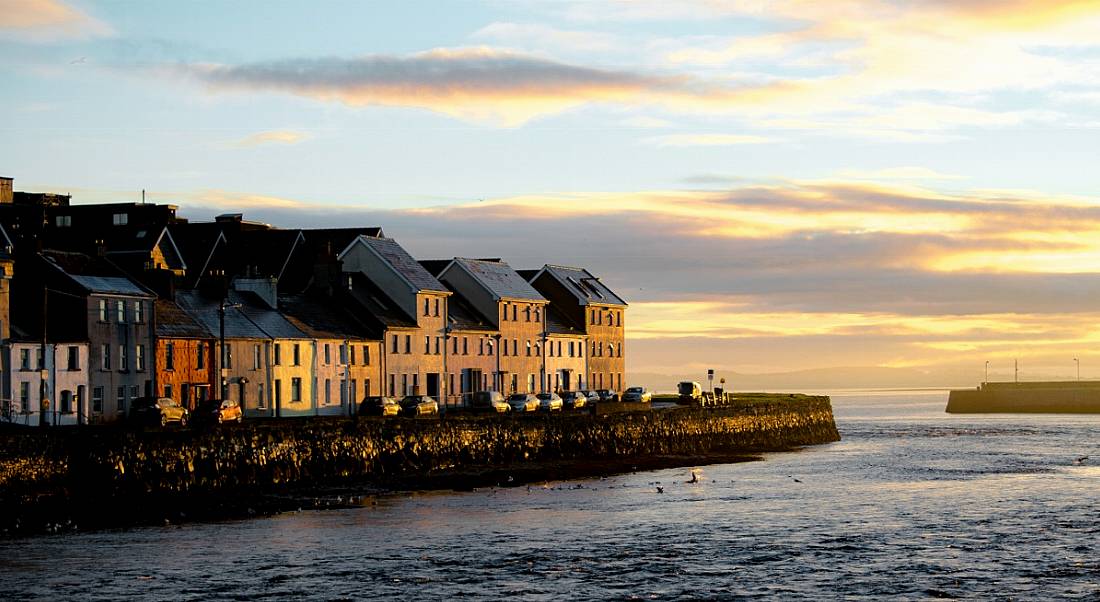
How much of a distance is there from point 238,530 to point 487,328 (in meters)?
68.9

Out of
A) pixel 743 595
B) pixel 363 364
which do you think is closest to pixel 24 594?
pixel 743 595

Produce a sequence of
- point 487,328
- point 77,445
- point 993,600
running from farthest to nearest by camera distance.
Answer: point 487,328
point 77,445
point 993,600

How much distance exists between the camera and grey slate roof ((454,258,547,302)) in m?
124

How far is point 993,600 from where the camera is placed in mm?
38312

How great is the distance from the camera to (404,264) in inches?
4402

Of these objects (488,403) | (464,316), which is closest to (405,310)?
(464,316)

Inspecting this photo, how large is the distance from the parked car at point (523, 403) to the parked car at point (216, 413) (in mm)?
28129

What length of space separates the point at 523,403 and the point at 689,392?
26536mm

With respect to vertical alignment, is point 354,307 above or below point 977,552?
above

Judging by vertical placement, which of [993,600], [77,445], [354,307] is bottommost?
[993,600]

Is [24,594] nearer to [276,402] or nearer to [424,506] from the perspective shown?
[424,506]

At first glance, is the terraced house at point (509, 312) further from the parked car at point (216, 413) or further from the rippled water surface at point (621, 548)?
the rippled water surface at point (621, 548)

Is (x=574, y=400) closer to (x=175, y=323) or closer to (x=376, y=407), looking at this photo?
(x=376, y=407)

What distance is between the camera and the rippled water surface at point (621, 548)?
133ft
